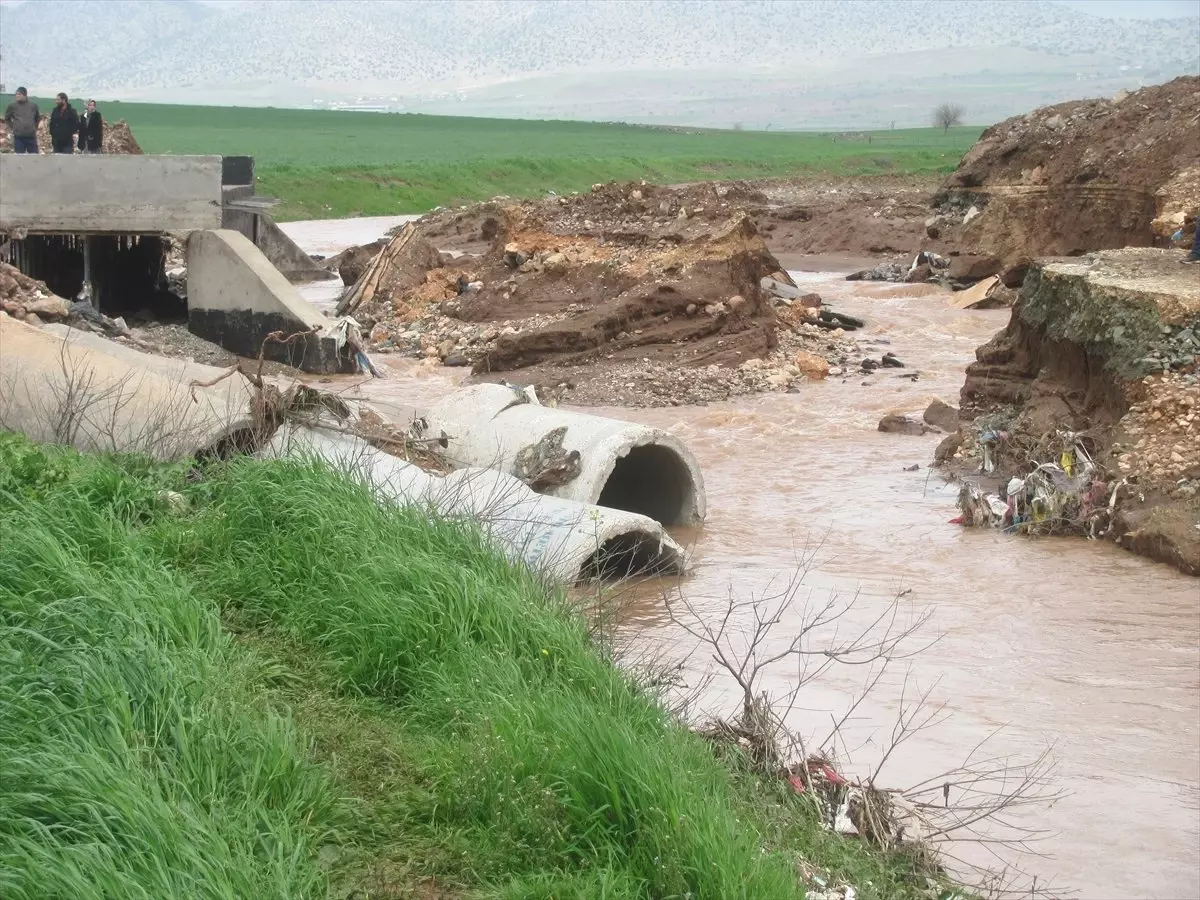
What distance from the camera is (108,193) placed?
17484mm

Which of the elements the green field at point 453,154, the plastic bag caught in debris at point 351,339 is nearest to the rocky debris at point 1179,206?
the plastic bag caught in debris at point 351,339

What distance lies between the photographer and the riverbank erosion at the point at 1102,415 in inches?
395

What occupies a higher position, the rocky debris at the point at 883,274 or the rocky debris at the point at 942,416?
the rocky debris at the point at 942,416

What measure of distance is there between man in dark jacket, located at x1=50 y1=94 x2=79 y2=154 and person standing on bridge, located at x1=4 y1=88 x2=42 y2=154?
0.64 m

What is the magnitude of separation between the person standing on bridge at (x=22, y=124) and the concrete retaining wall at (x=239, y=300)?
3923mm

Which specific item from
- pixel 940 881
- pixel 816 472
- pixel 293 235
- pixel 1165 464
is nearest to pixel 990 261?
pixel 816 472

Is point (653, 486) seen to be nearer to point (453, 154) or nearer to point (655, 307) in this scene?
point (655, 307)

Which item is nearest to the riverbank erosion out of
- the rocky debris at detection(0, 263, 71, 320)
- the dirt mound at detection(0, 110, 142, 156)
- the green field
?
the rocky debris at detection(0, 263, 71, 320)

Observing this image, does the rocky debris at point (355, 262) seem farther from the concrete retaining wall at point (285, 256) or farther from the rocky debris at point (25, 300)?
the rocky debris at point (25, 300)

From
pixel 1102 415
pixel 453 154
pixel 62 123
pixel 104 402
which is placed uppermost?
pixel 62 123

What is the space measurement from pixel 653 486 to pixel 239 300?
9.06 meters

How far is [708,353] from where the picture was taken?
1708cm

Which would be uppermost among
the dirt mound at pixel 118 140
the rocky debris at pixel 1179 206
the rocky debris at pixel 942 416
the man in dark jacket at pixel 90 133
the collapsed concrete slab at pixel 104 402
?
the rocky debris at pixel 1179 206

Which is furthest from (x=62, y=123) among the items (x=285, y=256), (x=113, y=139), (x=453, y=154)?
(x=453, y=154)
